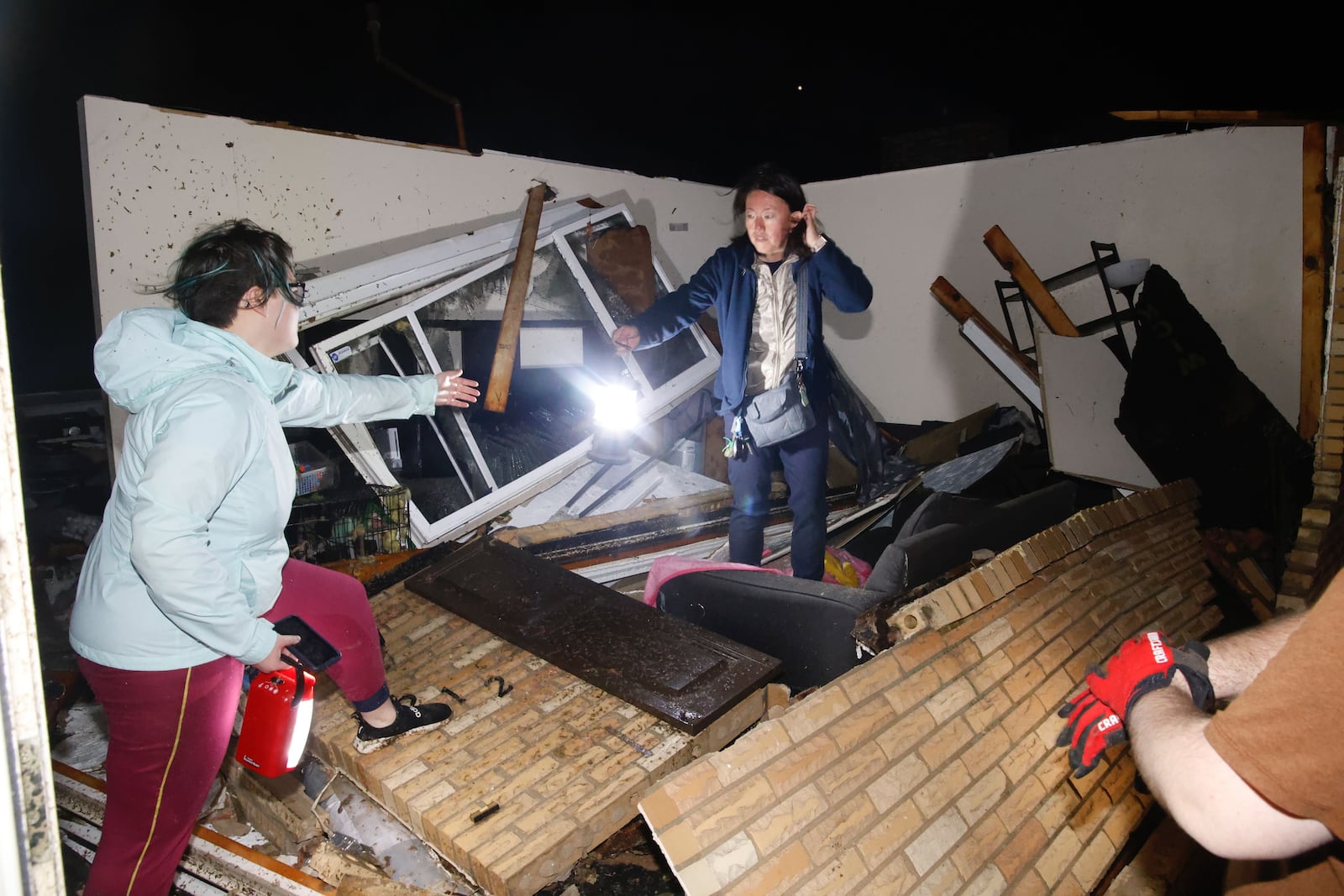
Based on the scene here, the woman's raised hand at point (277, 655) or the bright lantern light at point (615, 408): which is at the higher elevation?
the bright lantern light at point (615, 408)

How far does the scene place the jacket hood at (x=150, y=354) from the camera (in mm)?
1576

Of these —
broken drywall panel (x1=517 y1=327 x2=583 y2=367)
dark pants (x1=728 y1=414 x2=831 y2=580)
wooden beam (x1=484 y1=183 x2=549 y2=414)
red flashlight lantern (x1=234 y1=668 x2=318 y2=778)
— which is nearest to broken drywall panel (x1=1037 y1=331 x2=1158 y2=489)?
dark pants (x1=728 y1=414 x2=831 y2=580)

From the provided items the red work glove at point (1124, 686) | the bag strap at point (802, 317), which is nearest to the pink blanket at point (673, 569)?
the bag strap at point (802, 317)

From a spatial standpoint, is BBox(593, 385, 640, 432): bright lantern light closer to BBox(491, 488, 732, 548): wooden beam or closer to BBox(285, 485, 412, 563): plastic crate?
BBox(491, 488, 732, 548): wooden beam

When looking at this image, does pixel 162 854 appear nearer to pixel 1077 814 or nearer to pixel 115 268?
pixel 1077 814

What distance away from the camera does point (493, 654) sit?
2619 mm

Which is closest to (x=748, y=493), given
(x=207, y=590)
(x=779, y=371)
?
(x=779, y=371)

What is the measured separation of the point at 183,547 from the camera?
1.49 meters

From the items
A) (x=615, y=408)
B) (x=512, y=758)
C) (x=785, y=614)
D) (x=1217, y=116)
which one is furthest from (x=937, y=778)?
(x=1217, y=116)

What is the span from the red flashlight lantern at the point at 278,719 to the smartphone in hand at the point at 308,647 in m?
0.04

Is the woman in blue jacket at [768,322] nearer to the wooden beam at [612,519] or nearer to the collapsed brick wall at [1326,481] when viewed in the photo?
the wooden beam at [612,519]

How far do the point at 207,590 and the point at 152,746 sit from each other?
16.6 inches

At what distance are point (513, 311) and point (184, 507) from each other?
8.85ft

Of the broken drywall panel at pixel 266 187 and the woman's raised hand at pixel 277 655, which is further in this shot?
the broken drywall panel at pixel 266 187
